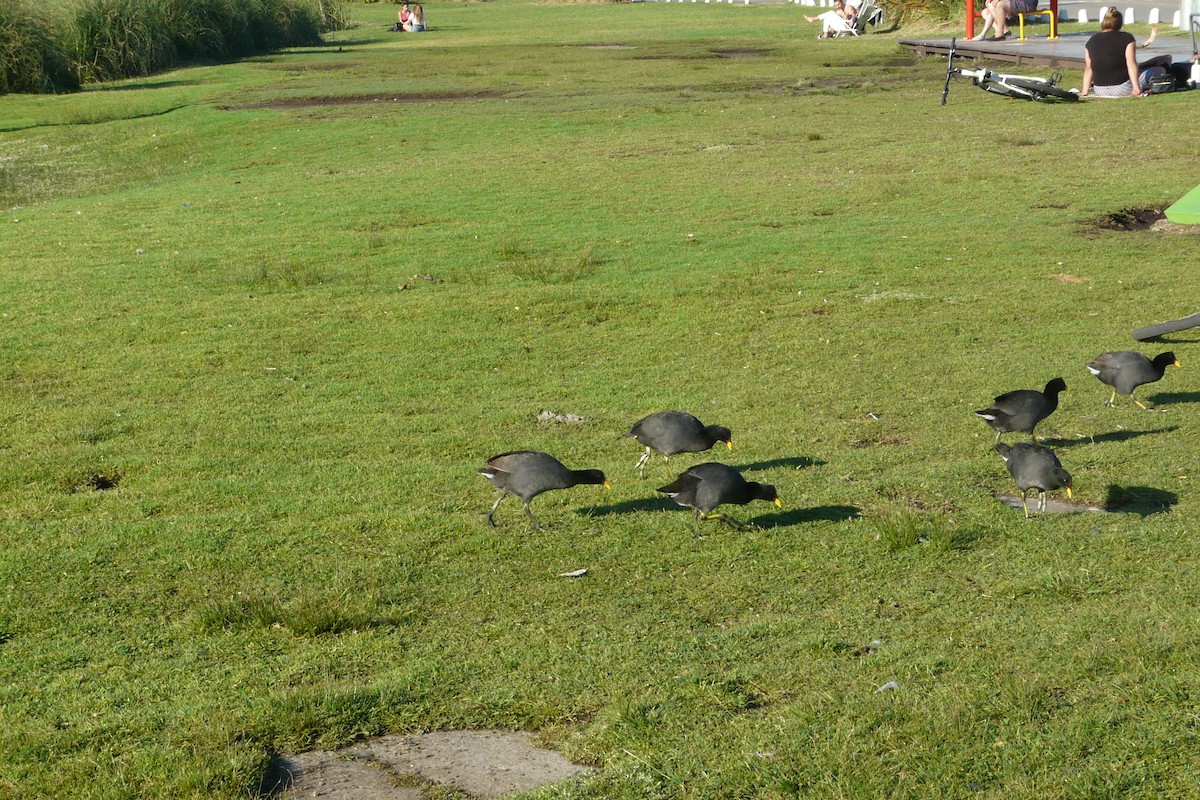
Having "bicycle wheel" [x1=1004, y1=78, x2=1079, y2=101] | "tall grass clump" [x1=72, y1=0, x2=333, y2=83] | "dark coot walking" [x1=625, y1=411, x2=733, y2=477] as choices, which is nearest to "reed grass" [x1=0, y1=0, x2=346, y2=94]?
"tall grass clump" [x1=72, y1=0, x2=333, y2=83]

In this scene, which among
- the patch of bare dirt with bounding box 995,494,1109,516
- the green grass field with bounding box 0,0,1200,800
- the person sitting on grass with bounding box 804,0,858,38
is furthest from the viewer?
the person sitting on grass with bounding box 804,0,858,38

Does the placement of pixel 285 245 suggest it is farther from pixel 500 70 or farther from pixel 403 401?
pixel 500 70

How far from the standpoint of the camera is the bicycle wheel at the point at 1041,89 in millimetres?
25719

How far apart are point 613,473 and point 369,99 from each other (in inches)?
1081

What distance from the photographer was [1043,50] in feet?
112

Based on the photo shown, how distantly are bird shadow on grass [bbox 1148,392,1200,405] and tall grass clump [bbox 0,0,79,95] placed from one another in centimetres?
3639

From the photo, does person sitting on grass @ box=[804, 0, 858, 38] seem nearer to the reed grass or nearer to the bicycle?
the bicycle

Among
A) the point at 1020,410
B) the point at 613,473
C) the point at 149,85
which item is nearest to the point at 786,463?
the point at 613,473

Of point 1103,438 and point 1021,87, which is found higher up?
point 1021,87

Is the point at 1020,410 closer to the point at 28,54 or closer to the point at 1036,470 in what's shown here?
the point at 1036,470

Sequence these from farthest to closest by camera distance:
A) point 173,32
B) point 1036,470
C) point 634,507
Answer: point 173,32 → point 634,507 → point 1036,470

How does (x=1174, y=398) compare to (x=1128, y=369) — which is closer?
(x=1128, y=369)

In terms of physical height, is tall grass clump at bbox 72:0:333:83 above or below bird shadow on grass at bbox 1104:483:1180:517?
above

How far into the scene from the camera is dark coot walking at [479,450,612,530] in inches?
284
